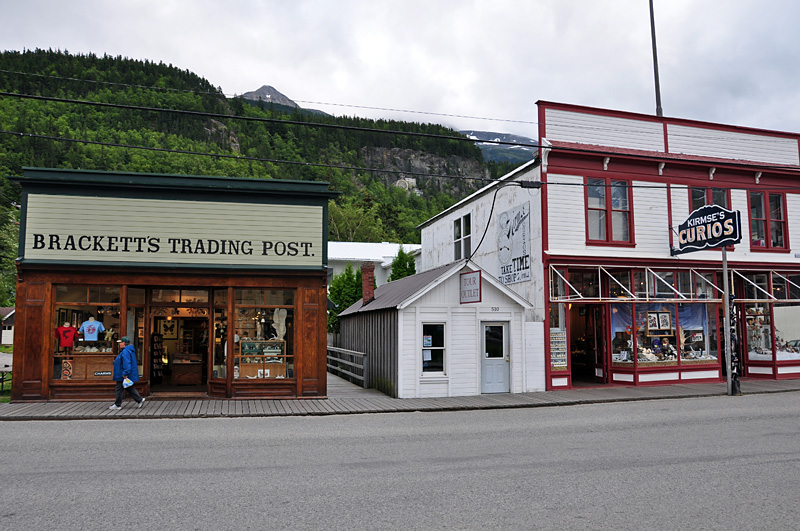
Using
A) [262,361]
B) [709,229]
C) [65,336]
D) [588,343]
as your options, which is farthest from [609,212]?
[65,336]

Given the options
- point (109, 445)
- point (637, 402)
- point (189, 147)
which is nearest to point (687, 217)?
point (637, 402)

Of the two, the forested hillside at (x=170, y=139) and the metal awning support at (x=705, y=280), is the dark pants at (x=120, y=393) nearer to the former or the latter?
the metal awning support at (x=705, y=280)

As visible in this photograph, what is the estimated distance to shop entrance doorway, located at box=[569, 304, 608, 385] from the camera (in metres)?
20.0

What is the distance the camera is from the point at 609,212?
19.9 meters

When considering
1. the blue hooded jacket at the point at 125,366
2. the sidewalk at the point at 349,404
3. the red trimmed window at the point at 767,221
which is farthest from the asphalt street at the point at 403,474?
the red trimmed window at the point at 767,221

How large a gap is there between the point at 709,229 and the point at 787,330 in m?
6.48

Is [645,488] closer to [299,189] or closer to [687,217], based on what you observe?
[299,189]

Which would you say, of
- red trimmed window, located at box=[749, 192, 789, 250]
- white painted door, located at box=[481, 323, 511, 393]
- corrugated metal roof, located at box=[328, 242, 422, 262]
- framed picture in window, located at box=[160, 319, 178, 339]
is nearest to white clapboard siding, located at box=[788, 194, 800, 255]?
red trimmed window, located at box=[749, 192, 789, 250]

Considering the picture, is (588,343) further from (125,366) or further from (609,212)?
(125,366)

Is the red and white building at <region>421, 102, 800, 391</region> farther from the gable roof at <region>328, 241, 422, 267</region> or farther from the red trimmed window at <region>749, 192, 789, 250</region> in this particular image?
the gable roof at <region>328, 241, 422, 267</region>

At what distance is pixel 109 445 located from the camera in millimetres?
10023

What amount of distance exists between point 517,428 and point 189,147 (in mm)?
87648

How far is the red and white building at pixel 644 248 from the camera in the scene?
63.6ft

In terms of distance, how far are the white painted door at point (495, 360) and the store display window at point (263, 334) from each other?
18.2 ft
